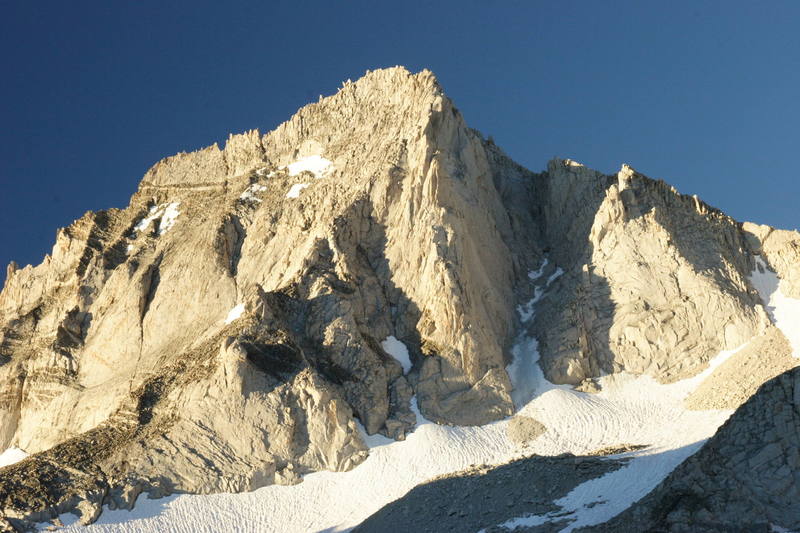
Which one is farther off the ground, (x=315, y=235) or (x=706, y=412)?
(x=315, y=235)

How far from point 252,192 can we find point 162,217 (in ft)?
24.7

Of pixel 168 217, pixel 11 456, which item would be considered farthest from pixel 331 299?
pixel 11 456

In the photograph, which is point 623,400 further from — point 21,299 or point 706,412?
point 21,299

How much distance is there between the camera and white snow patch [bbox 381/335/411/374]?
184 ft

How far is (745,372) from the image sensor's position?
54906 mm

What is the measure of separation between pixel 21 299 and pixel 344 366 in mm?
29578

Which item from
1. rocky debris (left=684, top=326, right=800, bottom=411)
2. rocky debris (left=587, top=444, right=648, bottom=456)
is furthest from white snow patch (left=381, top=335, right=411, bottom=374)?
rocky debris (left=684, top=326, right=800, bottom=411)

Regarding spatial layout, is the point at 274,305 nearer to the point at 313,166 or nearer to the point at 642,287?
the point at 313,166

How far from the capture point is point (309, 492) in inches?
1857

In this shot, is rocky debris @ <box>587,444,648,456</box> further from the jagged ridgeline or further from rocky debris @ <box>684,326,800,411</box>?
the jagged ridgeline

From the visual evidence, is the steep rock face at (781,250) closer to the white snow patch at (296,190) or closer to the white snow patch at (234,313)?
the white snow patch at (296,190)

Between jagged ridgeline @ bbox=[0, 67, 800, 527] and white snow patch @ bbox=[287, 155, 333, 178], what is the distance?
0.68 ft

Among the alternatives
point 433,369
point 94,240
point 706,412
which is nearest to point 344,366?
point 433,369

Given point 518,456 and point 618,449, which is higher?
point 518,456
